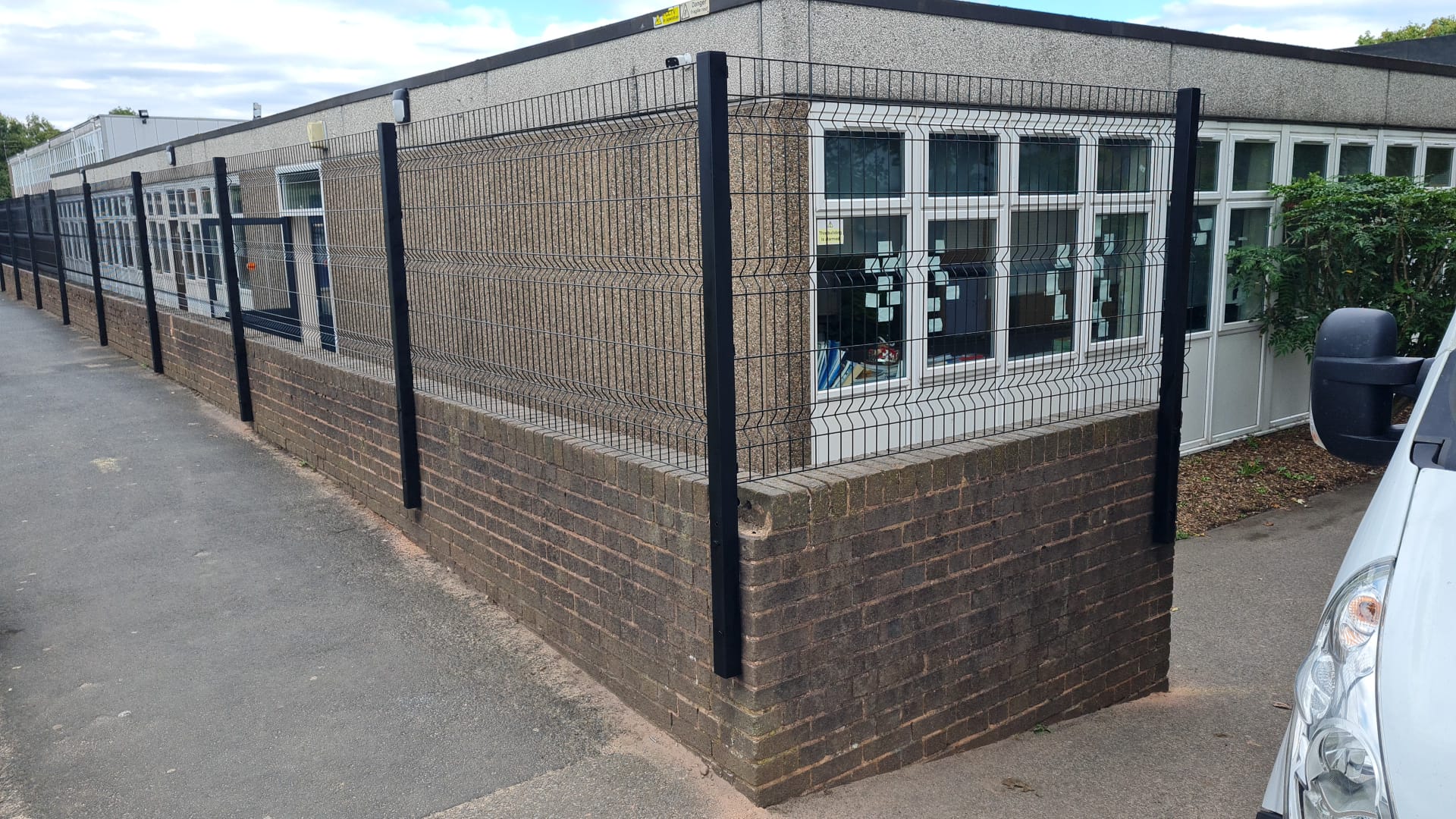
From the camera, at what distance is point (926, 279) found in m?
4.73

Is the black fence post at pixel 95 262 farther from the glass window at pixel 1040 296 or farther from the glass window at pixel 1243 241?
the glass window at pixel 1243 241

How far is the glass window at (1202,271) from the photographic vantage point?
394 inches

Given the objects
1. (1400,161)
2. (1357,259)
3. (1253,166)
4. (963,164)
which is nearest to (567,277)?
(963,164)

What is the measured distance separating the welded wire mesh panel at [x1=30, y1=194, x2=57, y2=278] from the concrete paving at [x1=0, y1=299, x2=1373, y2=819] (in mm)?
13321

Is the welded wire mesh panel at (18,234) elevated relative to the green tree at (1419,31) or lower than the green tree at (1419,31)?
lower

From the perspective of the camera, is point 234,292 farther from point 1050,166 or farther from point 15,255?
point 15,255

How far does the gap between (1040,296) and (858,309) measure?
84 cm

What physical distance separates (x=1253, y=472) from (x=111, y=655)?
936 centimetres

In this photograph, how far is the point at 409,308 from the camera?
6266 mm

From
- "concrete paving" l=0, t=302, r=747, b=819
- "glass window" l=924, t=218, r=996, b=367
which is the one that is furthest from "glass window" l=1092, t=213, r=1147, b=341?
"concrete paving" l=0, t=302, r=747, b=819

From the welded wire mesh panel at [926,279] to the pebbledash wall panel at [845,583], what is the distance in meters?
0.27

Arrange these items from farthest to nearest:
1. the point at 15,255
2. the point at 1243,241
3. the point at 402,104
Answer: the point at 15,255 → the point at 1243,241 → the point at 402,104

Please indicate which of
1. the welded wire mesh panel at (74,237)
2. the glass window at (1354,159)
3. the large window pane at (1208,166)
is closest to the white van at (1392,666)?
the large window pane at (1208,166)

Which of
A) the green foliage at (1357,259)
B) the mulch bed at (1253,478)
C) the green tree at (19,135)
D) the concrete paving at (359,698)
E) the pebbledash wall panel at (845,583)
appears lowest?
the mulch bed at (1253,478)
